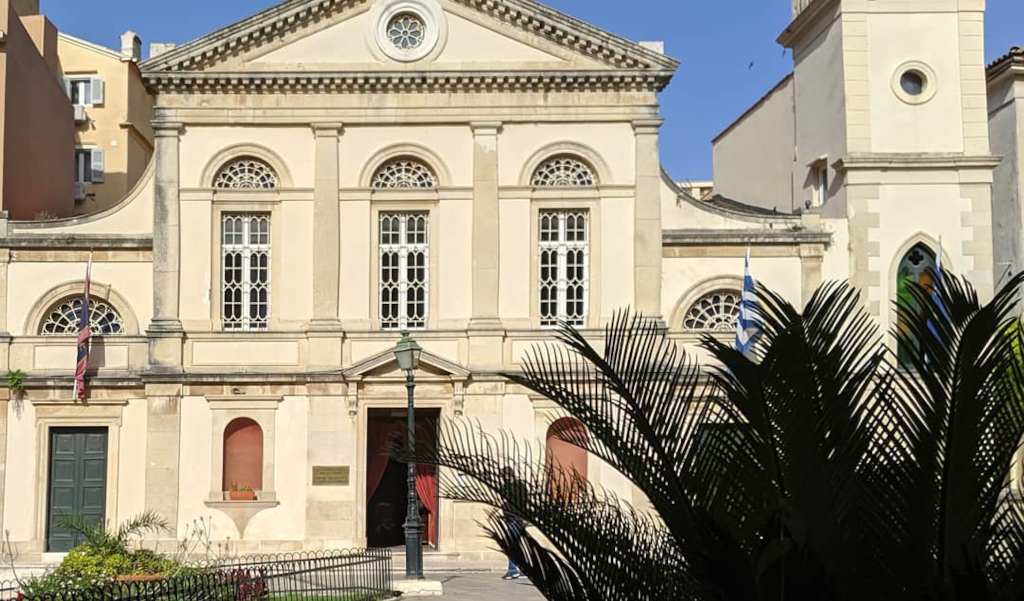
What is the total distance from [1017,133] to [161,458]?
65.9ft

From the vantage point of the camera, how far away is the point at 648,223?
96.5 ft

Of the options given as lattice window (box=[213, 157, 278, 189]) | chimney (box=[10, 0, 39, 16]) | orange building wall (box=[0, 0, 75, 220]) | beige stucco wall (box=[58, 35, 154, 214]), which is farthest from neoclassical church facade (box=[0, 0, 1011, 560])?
beige stucco wall (box=[58, 35, 154, 214])

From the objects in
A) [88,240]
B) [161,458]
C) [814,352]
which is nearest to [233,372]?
[161,458]

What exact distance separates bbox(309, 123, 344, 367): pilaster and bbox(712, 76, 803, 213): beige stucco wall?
11352 mm

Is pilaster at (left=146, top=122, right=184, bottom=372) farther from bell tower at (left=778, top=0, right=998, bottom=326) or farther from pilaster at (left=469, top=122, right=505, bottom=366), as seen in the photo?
bell tower at (left=778, top=0, right=998, bottom=326)

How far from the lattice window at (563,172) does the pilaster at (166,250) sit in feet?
24.0

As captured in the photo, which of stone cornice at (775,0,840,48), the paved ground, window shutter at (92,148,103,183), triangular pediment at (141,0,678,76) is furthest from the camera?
window shutter at (92,148,103,183)

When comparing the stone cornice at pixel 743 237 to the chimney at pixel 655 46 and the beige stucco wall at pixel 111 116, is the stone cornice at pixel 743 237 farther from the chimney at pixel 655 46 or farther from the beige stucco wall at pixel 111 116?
the beige stucco wall at pixel 111 116

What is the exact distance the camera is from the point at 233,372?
29.0 m

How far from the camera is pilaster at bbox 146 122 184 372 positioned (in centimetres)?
2902

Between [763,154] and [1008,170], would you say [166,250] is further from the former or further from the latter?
[1008,170]

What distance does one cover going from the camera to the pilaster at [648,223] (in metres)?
29.4

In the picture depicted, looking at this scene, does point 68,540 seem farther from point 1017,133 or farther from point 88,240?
point 1017,133

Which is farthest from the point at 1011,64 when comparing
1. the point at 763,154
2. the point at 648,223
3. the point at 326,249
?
the point at 326,249
